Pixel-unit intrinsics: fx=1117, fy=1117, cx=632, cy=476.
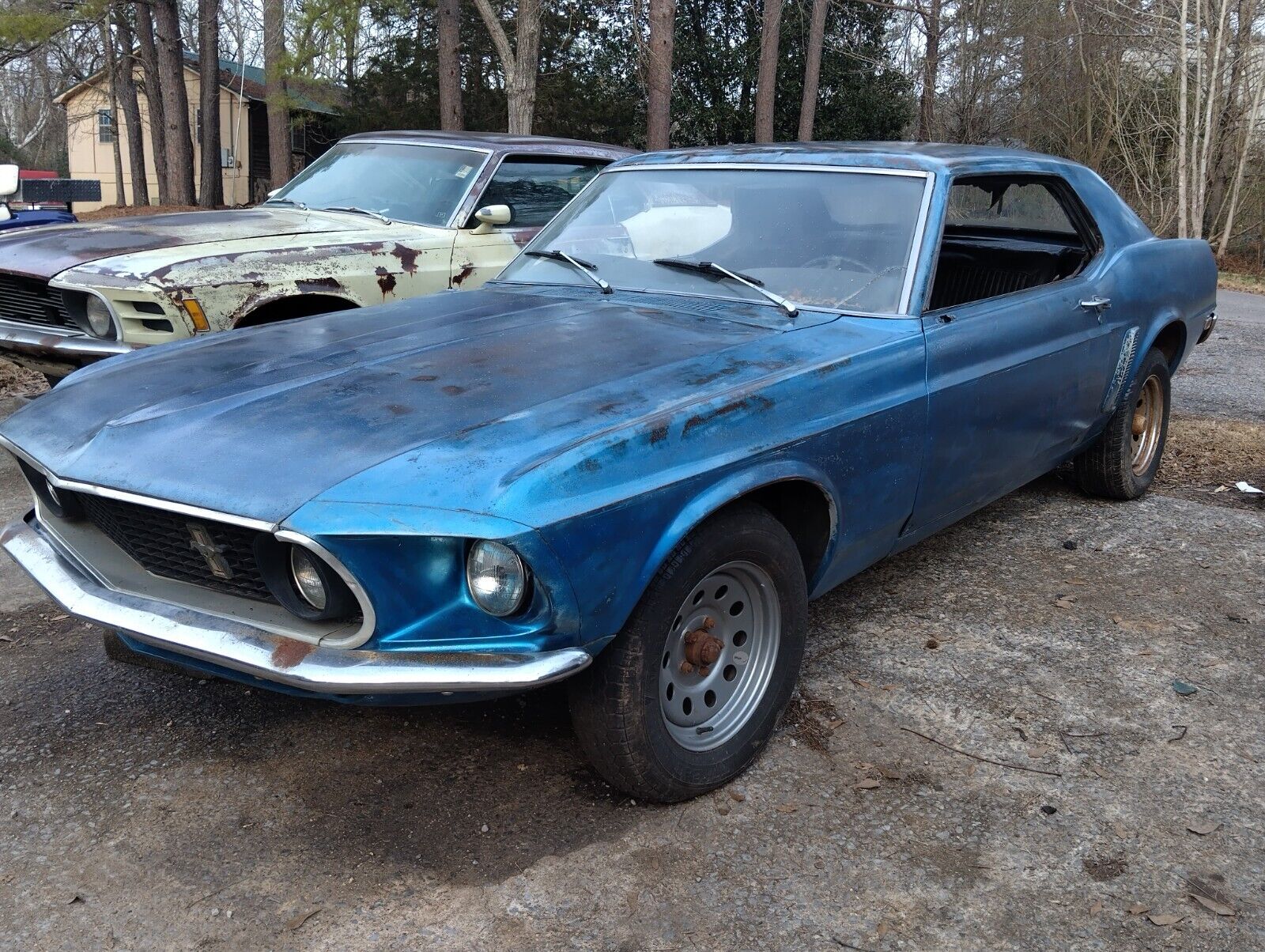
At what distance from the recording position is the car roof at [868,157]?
3.76 metres

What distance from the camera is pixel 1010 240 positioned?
5250 millimetres

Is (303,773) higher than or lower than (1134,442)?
lower

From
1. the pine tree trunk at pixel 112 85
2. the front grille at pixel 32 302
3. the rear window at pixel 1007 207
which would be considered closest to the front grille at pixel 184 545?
the rear window at pixel 1007 207

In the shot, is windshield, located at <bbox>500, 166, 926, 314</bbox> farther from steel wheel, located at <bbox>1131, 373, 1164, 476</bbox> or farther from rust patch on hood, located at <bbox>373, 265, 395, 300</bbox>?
steel wheel, located at <bbox>1131, 373, 1164, 476</bbox>

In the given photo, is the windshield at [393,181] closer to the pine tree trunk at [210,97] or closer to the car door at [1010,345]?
the car door at [1010,345]

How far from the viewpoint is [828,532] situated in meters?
3.05

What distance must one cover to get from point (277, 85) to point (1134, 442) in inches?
735

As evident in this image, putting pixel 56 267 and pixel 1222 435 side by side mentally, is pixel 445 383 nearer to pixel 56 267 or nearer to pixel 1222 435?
pixel 56 267

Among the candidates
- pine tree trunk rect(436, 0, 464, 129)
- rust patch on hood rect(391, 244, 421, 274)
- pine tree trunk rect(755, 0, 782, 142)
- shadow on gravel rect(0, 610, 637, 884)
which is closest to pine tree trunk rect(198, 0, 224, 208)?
pine tree trunk rect(436, 0, 464, 129)

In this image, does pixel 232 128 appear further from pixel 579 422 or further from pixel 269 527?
pixel 269 527

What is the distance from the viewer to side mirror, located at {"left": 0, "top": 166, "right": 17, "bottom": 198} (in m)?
9.27

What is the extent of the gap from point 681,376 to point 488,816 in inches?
46.3

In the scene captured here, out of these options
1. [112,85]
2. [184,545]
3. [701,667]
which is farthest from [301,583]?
[112,85]

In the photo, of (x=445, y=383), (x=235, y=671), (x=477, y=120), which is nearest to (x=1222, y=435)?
(x=445, y=383)
